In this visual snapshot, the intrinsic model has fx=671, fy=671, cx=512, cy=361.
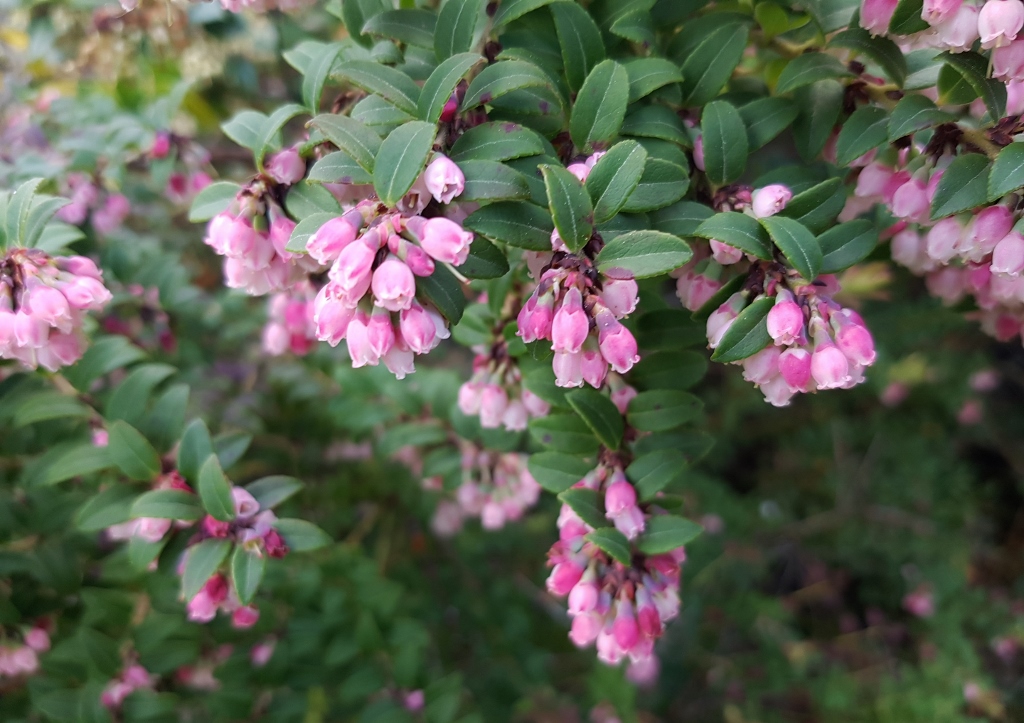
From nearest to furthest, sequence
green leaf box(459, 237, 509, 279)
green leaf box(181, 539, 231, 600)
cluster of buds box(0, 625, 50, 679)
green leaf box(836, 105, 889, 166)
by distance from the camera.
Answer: green leaf box(459, 237, 509, 279) → green leaf box(836, 105, 889, 166) → green leaf box(181, 539, 231, 600) → cluster of buds box(0, 625, 50, 679)

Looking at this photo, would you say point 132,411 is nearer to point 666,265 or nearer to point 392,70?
point 392,70

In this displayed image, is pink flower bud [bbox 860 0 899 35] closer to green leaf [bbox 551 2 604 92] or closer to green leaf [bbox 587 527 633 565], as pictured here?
green leaf [bbox 551 2 604 92]

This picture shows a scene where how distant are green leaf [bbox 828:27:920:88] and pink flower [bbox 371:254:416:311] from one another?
0.68m

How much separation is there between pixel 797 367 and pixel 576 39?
1.74 feet

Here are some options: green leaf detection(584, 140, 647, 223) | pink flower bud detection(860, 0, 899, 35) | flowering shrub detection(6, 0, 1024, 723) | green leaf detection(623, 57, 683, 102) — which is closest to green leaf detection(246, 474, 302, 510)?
flowering shrub detection(6, 0, 1024, 723)

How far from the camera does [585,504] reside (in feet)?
3.16

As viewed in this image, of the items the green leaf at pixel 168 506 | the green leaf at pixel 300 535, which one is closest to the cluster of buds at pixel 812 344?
the green leaf at pixel 300 535

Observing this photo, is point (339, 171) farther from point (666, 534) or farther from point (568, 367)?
point (666, 534)

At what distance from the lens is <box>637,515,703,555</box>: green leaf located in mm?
946

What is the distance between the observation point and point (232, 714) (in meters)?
1.45

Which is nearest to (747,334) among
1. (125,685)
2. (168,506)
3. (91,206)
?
(168,506)

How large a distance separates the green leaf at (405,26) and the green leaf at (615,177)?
35 cm

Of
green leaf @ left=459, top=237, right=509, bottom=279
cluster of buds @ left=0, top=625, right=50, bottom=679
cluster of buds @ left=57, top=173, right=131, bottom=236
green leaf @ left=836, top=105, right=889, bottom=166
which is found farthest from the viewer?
cluster of buds @ left=57, top=173, right=131, bottom=236

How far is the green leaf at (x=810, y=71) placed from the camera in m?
0.93
